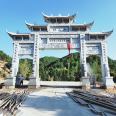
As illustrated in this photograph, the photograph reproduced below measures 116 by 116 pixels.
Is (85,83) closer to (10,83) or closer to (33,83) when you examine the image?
(33,83)

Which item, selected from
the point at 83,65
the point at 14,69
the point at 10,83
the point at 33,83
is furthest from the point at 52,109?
the point at 14,69

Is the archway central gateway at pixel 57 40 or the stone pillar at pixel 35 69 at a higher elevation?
the archway central gateway at pixel 57 40

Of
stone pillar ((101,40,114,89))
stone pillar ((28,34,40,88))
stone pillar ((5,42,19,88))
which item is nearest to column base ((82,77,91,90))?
stone pillar ((101,40,114,89))

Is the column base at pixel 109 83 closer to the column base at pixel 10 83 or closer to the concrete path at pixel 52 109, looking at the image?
the column base at pixel 10 83

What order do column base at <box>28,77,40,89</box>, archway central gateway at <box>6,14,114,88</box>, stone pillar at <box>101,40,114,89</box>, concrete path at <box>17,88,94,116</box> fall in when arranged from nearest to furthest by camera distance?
concrete path at <box>17,88,94,116</box>
stone pillar at <box>101,40,114,89</box>
column base at <box>28,77,40,89</box>
archway central gateway at <box>6,14,114,88</box>

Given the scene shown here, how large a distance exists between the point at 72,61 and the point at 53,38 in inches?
1282

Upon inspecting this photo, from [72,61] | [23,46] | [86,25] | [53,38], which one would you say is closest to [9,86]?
[23,46]

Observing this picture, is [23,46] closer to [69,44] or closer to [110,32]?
[69,44]

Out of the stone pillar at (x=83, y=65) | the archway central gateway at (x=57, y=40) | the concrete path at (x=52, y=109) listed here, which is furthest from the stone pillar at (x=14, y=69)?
the concrete path at (x=52, y=109)

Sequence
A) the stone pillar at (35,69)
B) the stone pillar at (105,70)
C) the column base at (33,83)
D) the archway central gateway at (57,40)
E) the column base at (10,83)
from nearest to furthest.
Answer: the stone pillar at (105,70)
the column base at (33,83)
the stone pillar at (35,69)
the column base at (10,83)
the archway central gateway at (57,40)

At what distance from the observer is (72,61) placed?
192 feet

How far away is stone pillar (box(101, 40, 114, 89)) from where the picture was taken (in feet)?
79.1

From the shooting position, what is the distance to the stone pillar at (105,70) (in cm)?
2411

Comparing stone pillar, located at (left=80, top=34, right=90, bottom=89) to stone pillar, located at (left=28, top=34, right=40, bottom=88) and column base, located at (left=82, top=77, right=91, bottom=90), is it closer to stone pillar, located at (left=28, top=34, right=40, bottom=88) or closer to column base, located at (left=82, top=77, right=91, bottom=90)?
column base, located at (left=82, top=77, right=91, bottom=90)
